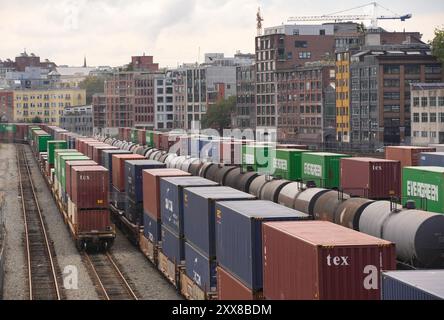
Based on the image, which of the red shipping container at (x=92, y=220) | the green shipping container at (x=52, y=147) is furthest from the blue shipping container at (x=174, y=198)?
the green shipping container at (x=52, y=147)

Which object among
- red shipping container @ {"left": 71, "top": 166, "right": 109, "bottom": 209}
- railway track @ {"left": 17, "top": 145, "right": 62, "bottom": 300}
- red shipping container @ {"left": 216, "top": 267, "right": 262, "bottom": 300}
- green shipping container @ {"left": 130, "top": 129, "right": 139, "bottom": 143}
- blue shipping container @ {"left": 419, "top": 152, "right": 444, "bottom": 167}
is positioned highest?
blue shipping container @ {"left": 419, "top": 152, "right": 444, "bottom": 167}

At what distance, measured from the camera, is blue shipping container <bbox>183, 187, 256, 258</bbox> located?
28.6 metres

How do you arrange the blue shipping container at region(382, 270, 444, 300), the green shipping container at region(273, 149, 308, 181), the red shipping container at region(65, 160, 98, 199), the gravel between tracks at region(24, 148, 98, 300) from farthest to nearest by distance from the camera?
the red shipping container at region(65, 160, 98, 199) → the green shipping container at region(273, 149, 308, 181) → the gravel between tracks at region(24, 148, 98, 300) → the blue shipping container at region(382, 270, 444, 300)

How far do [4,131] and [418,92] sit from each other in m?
109

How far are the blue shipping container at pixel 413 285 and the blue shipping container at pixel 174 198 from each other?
17.6 meters

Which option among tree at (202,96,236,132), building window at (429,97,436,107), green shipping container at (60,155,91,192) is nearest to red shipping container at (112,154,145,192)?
green shipping container at (60,155,91,192)

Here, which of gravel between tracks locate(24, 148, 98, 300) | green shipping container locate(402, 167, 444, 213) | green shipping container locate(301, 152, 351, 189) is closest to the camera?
green shipping container locate(402, 167, 444, 213)

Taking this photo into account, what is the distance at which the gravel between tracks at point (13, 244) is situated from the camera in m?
38.8

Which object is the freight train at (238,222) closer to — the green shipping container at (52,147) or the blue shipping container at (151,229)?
the blue shipping container at (151,229)

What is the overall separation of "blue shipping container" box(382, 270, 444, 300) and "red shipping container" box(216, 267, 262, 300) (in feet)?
20.6

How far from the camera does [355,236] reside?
65.2 ft

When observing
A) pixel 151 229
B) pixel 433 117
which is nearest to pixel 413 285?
pixel 151 229

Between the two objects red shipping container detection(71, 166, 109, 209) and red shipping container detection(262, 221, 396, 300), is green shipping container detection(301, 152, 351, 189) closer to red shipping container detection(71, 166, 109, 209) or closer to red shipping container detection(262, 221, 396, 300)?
red shipping container detection(71, 166, 109, 209)
